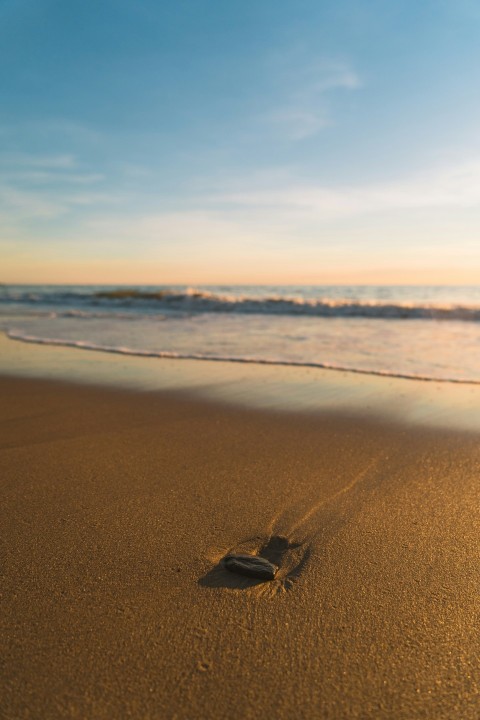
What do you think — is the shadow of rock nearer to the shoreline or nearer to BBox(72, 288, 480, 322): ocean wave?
the shoreline

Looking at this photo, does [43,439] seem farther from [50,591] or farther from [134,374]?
[134,374]

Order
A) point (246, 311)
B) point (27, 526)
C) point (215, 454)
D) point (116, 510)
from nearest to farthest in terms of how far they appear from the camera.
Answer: point (27, 526), point (116, 510), point (215, 454), point (246, 311)


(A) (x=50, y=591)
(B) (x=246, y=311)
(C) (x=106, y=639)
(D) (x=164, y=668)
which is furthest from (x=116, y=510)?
(B) (x=246, y=311)

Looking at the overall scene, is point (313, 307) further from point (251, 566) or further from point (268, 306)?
point (251, 566)

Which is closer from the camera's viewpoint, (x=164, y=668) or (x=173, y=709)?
(x=173, y=709)

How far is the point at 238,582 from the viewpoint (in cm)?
200

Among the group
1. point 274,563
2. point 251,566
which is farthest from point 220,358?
point 251,566

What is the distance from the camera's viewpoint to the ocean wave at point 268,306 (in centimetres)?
2120

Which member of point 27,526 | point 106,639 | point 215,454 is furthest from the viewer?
point 215,454

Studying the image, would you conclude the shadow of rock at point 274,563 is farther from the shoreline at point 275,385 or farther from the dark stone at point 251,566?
the shoreline at point 275,385

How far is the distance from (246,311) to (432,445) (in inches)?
854

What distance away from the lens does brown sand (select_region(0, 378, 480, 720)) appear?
1471 millimetres

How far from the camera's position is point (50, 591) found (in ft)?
6.31

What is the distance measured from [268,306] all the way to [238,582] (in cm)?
2427
